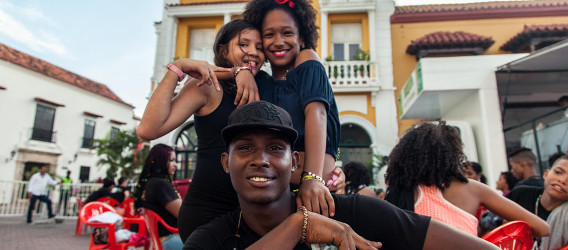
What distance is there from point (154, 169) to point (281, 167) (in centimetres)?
283

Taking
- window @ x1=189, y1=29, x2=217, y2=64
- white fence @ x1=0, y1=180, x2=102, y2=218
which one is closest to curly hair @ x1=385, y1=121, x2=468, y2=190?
window @ x1=189, y1=29, x2=217, y2=64

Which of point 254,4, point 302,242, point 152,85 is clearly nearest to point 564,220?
point 302,242

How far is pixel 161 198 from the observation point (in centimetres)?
367

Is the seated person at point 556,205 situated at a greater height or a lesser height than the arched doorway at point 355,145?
lesser

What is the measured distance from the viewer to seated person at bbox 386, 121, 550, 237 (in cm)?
237

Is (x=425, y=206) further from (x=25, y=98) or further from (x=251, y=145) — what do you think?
(x=25, y=98)

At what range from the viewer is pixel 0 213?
12.8 meters

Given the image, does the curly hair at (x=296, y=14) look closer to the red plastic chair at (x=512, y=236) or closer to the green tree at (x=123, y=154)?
the red plastic chair at (x=512, y=236)

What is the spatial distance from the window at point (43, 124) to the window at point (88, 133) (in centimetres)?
249

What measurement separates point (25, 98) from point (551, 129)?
23.6 m

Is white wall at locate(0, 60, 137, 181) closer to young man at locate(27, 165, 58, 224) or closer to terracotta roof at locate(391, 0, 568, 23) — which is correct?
young man at locate(27, 165, 58, 224)

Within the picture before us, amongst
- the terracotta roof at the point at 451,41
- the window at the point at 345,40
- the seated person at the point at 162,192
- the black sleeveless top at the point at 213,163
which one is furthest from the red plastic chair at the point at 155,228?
the terracotta roof at the point at 451,41

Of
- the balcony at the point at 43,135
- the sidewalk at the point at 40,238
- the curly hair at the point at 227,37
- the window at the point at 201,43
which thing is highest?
the window at the point at 201,43

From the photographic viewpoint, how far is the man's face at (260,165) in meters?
1.53
